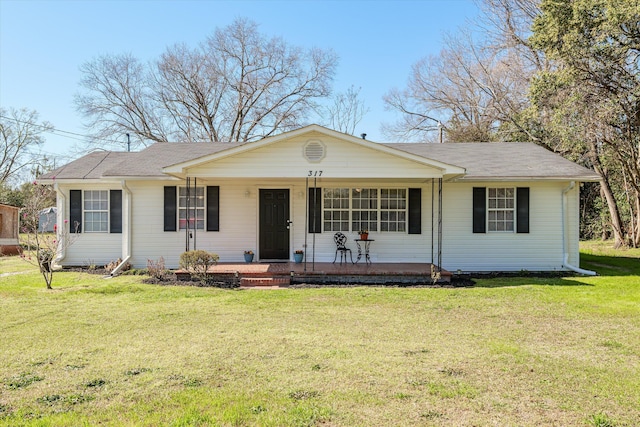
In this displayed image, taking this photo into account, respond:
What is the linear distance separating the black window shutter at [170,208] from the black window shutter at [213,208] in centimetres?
90

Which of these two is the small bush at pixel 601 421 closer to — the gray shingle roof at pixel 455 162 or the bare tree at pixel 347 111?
the gray shingle roof at pixel 455 162

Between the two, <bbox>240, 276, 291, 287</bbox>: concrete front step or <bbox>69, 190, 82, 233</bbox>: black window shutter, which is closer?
<bbox>240, 276, 291, 287</bbox>: concrete front step

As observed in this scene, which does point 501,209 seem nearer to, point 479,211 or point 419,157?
point 479,211

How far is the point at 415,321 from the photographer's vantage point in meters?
6.21

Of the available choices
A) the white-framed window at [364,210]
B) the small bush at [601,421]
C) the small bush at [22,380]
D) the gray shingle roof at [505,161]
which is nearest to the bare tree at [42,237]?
the small bush at [22,380]

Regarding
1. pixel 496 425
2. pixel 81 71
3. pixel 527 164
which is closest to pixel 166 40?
pixel 81 71

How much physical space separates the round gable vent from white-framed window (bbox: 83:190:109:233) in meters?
6.27

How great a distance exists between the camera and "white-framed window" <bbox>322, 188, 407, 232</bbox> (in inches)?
457

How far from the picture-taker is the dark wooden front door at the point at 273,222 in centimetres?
1176

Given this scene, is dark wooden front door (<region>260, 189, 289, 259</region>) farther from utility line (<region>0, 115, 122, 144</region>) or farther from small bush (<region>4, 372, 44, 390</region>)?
utility line (<region>0, 115, 122, 144</region>)

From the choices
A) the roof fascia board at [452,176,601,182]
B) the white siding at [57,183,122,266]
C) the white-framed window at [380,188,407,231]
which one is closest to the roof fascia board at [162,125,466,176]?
the roof fascia board at [452,176,601,182]

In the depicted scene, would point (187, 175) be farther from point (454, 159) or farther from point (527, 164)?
point (527, 164)

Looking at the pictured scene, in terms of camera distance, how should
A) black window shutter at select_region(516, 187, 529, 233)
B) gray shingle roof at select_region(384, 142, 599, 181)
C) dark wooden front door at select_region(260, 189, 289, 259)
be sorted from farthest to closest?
dark wooden front door at select_region(260, 189, 289, 259) < black window shutter at select_region(516, 187, 529, 233) < gray shingle roof at select_region(384, 142, 599, 181)

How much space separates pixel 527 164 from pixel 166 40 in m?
24.1
